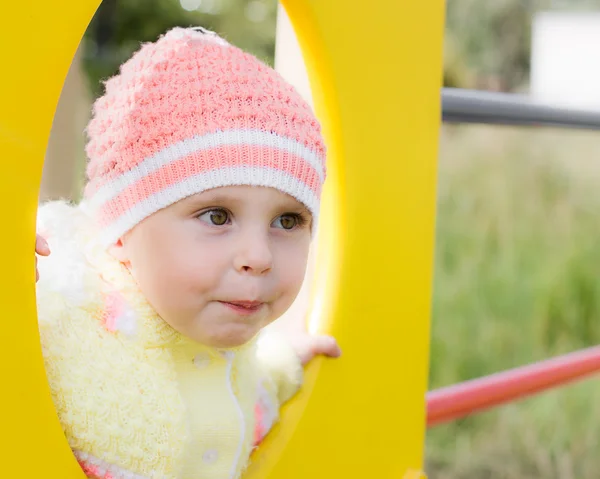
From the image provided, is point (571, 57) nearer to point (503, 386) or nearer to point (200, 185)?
point (503, 386)

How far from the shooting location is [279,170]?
718mm

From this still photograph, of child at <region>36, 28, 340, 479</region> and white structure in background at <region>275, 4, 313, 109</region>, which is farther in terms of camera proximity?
white structure in background at <region>275, 4, 313, 109</region>

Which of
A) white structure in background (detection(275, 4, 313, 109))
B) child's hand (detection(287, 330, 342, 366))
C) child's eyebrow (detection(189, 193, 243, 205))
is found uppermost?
white structure in background (detection(275, 4, 313, 109))

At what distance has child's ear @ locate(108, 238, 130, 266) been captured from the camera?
739 mm

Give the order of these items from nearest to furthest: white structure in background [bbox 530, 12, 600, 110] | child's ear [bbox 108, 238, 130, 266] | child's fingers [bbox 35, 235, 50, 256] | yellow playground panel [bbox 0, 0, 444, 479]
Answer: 1. child's fingers [bbox 35, 235, 50, 256]
2. child's ear [bbox 108, 238, 130, 266]
3. yellow playground panel [bbox 0, 0, 444, 479]
4. white structure in background [bbox 530, 12, 600, 110]

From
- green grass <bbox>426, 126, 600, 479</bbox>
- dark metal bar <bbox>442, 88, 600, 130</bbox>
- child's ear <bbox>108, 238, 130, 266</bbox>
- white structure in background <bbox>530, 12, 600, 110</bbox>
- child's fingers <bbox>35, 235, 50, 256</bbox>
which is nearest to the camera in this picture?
child's fingers <bbox>35, 235, 50, 256</bbox>

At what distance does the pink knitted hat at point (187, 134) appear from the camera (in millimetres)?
699

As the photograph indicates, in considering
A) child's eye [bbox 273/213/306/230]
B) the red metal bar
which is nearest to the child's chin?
child's eye [bbox 273/213/306/230]

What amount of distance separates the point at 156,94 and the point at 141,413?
28 centimetres

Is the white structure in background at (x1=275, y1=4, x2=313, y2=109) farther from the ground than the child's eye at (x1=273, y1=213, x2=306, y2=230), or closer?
farther from the ground

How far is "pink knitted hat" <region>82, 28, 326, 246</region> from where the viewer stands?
70 centimetres

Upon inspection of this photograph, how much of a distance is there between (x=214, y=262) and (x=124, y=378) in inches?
5.0

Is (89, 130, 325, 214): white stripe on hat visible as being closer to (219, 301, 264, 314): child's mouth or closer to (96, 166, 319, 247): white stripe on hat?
(96, 166, 319, 247): white stripe on hat

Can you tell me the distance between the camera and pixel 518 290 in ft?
9.20
